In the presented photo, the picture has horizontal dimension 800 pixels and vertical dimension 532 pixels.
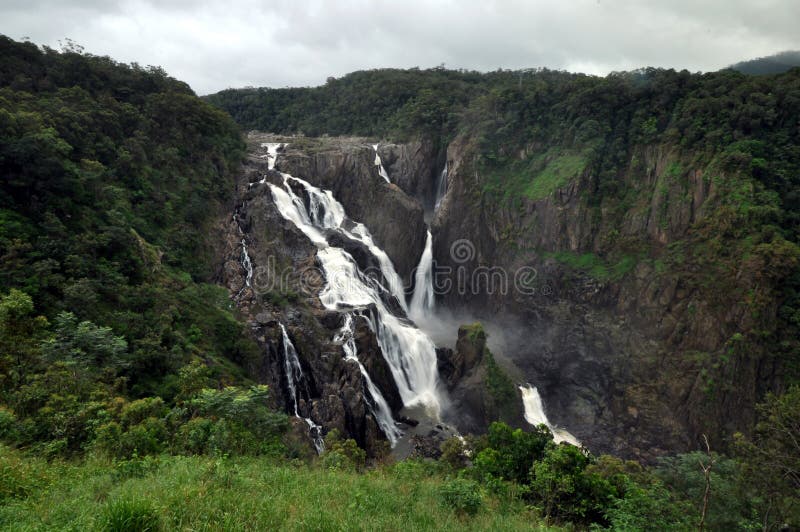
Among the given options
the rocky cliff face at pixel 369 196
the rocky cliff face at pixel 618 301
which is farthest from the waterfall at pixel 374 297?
the rocky cliff face at pixel 618 301

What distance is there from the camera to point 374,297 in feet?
85.8

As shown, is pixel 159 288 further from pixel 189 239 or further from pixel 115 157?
pixel 115 157

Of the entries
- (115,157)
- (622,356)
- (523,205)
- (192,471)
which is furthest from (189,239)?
(622,356)

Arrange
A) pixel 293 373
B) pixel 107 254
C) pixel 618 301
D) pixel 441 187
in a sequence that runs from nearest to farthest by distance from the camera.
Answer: pixel 107 254 → pixel 293 373 → pixel 618 301 → pixel 441 187

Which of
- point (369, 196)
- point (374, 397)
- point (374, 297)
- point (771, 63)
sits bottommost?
point (374, 397)

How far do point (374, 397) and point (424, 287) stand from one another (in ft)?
46.9

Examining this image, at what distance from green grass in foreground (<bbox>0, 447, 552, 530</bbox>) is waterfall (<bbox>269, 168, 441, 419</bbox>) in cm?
1512

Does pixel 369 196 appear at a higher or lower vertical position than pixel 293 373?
higher

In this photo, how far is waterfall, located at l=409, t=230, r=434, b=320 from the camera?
32219mm

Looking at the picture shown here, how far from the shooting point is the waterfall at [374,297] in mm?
22781

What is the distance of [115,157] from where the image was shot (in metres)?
23.4

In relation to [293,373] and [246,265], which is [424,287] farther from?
[293,373]

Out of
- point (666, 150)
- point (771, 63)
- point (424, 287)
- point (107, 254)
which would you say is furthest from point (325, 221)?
point (771, 63)

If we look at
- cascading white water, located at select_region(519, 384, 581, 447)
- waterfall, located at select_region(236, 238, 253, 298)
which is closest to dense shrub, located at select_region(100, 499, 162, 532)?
waterfall, located at select_region(236, 238, 253, 298)
